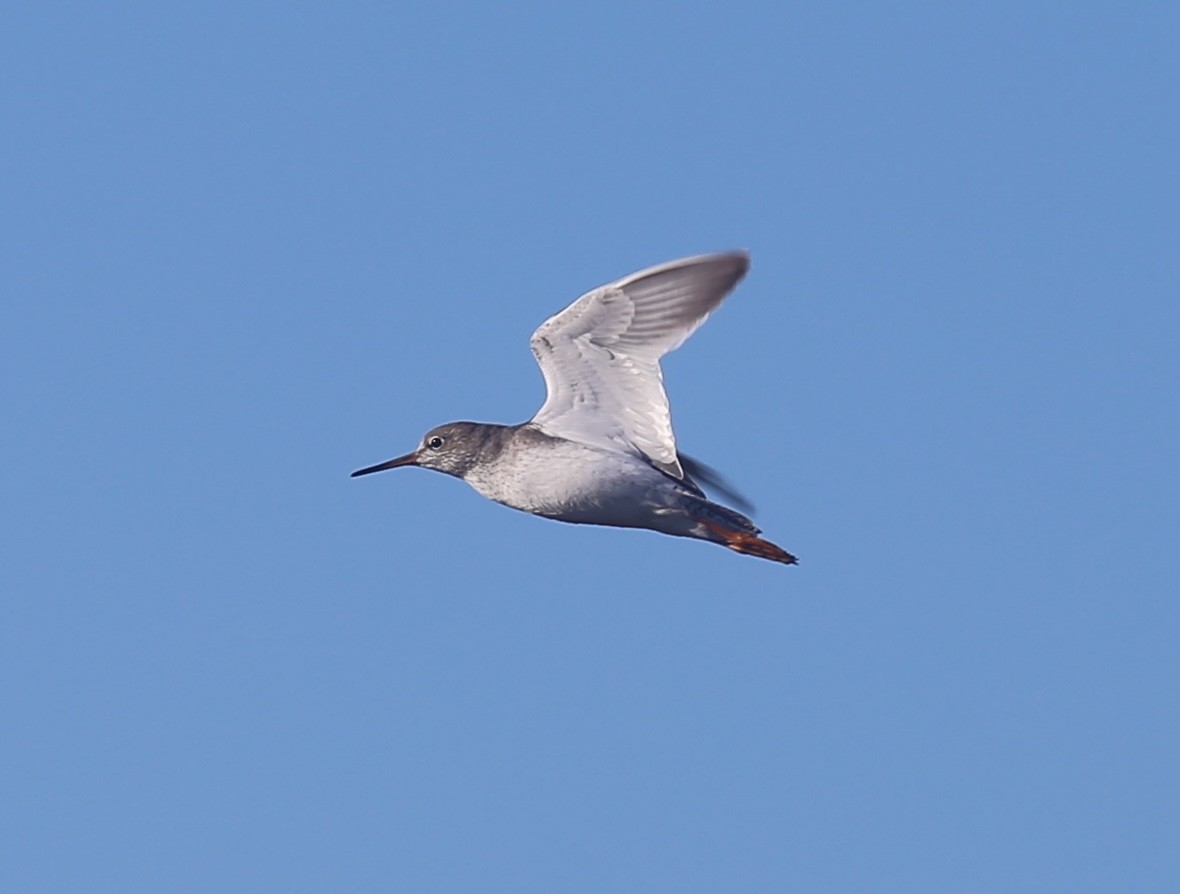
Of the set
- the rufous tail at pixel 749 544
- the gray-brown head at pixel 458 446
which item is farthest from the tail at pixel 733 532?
the gray-brown head at pixel 458 446

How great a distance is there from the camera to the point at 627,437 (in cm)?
2155

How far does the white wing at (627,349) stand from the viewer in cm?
2014

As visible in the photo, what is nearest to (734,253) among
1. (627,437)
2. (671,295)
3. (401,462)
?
(671,295)

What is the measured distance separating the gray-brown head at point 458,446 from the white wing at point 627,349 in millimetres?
1011

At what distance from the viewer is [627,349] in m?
20.9

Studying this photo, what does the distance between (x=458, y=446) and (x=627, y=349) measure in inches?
126

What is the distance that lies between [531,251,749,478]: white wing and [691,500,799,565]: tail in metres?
0.60

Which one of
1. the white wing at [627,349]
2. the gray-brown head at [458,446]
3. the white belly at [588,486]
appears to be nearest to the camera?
the white wing at [627,349]

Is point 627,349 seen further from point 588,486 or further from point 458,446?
point 458,446

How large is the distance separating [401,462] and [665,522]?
14.8 feet

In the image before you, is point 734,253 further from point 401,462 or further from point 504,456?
point 401,462

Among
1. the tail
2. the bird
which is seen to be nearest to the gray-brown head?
the bird

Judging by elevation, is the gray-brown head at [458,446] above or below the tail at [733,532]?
above

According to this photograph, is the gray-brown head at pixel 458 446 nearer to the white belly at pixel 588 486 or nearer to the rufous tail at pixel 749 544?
the white belly at pixel 588 486
